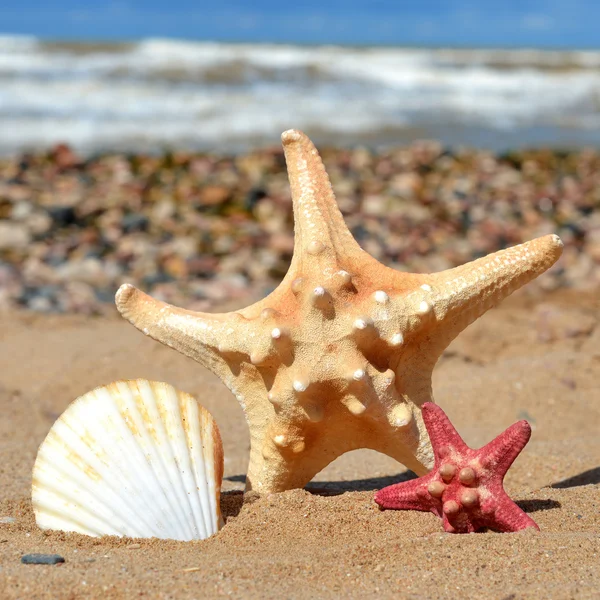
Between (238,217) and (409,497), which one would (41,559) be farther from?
(238,217)

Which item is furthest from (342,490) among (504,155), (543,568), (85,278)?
(504,155)

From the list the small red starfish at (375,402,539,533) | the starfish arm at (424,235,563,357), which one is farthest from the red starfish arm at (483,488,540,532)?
A: the starfish arm at (424,235,563,357)

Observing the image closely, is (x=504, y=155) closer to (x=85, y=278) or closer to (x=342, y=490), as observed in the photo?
(x=85, y=278)

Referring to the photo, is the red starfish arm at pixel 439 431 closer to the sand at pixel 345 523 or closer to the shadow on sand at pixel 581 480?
the sand at pixel 345 523

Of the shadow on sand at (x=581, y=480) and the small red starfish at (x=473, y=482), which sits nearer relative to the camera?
the small red starfish at (x=473, y=482)

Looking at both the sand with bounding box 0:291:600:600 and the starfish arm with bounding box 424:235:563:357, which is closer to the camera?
the sand with bounding box 0:291:600:600

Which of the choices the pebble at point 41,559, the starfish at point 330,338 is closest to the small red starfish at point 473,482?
the starfish at point 330,338

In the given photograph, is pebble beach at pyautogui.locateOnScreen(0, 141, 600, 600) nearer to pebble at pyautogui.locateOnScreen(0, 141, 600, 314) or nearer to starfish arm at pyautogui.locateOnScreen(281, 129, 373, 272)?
pebble at pyautogui.locateOnScreen(0, 141, 600, 314)
